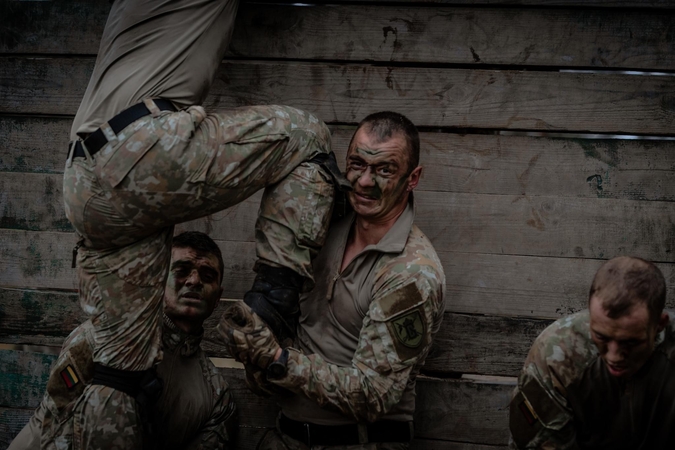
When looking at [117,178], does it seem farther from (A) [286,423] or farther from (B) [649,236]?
(B) [649,236]

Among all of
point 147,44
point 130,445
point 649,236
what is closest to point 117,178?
point 147,44

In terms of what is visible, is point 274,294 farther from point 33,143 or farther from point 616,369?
point 33,143

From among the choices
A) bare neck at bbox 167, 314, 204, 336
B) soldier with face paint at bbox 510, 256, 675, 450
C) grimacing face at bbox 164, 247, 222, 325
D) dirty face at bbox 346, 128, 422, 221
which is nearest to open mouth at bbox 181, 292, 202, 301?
grimacing face at bbox 164, 247, 222, 325

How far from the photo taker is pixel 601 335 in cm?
303

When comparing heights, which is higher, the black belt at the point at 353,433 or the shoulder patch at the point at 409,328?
the shoulder patch at the point at 409,328

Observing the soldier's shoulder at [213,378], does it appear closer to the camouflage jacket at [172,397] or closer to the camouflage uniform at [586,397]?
the camouflage jacket at [172,397]

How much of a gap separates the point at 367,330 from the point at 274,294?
0.47 metres

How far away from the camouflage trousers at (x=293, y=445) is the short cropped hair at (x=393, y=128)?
1.31 metres

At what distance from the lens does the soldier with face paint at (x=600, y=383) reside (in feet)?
9.98

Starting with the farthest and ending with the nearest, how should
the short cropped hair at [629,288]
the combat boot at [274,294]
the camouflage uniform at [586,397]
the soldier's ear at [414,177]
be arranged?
the soldier's ear at [414,177], the combat boot at [274,294], the camouflage uniform at [586,397], the short cropped hair at [629,288]

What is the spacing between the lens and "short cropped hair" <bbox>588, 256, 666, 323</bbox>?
117 inches

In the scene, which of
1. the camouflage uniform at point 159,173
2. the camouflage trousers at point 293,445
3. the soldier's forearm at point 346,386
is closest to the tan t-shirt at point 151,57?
the camouflage uniform at point 159,173

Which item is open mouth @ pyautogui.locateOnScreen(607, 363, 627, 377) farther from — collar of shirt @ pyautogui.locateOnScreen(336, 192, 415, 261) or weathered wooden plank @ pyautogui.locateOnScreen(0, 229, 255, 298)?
weathered wooden plank @ pyautogui.locateOnScreen(0, 229, 255, 298)

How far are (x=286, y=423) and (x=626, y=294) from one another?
5.86 feet
